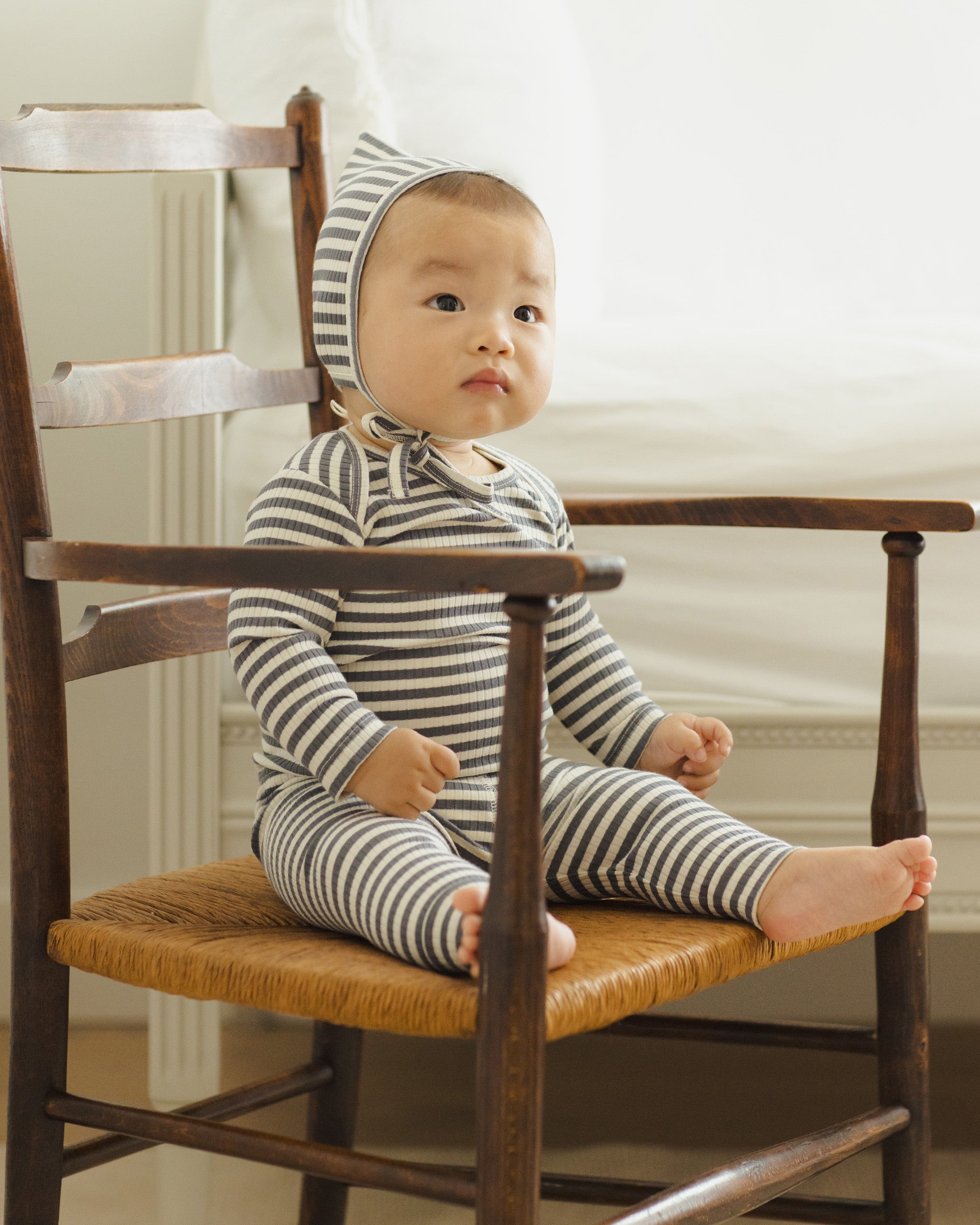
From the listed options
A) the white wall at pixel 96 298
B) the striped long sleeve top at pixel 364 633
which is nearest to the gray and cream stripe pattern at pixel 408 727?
the striped long sleeve top at pixel 364 633

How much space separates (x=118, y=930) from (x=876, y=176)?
5.26ft

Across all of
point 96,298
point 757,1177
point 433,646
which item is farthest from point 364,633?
point 96,298

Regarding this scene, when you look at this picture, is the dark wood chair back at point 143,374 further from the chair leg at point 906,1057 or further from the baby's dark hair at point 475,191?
the chair leg at point 906,1057

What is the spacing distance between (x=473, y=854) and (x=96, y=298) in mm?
1130

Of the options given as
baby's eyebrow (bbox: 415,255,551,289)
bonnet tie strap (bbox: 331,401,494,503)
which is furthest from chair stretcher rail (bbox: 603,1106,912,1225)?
baby's eyebrow (bbox: 415,255,551,289)

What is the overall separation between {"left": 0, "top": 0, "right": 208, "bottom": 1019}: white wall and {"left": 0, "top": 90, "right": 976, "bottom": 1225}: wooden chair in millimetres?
666

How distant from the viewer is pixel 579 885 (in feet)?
3.03

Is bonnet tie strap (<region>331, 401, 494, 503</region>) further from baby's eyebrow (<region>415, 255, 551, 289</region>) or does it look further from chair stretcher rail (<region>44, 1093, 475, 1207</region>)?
chair stretcher rail (<region>44, 1093, 475, 1207</region>)

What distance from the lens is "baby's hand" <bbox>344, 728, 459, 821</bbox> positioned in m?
0.81

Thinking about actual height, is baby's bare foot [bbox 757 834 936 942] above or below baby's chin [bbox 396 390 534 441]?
below

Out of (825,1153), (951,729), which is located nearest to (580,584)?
(825,1153)

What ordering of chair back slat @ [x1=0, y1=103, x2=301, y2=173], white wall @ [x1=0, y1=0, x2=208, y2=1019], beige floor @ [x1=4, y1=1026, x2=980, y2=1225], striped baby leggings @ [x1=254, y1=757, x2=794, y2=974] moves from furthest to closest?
white wall @ [x1=0, y1=0, x2=208, y2=1019], beige floor @ [x1=4, y1=1026, x2=980, y2=1225], chair back slat @ [x1=0, y1=103, x2=301, y2=173], striped baby leggings @ [x1=254, y1=757, x2=794, y2=974]

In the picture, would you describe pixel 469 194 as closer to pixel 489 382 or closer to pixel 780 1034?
pixel 489 382

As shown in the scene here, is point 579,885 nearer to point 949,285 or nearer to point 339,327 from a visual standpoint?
point 339,327
